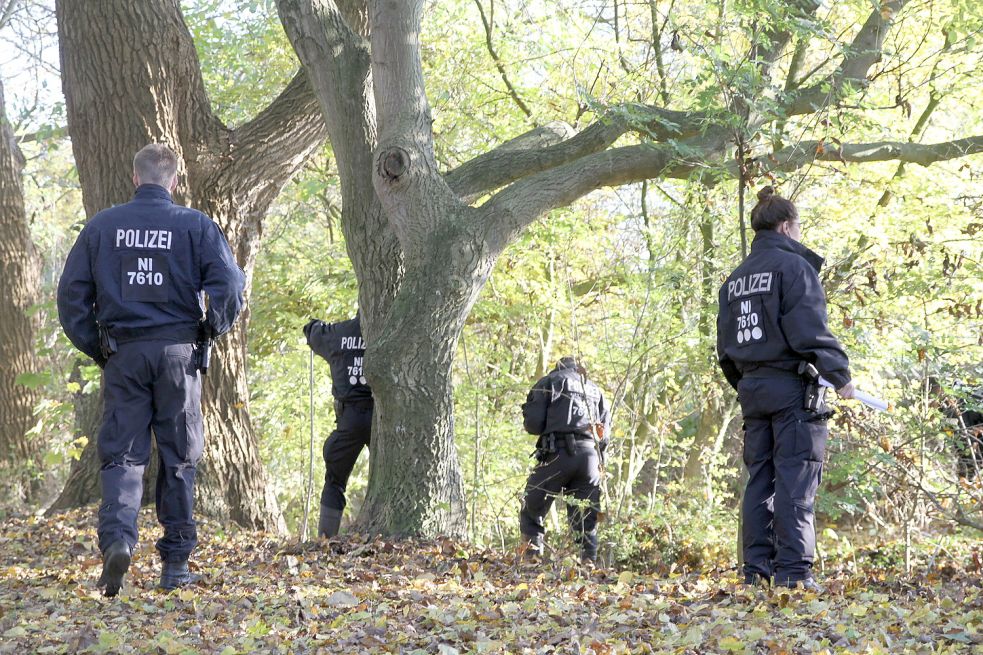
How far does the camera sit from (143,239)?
5.18 metres

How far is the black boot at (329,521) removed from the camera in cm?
776

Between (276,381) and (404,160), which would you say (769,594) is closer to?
(404,160)

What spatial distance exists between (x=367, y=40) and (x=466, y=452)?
7.58m

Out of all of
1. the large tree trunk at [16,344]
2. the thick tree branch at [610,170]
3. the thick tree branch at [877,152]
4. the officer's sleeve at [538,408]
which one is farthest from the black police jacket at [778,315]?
the large tree trunk at [16,344]

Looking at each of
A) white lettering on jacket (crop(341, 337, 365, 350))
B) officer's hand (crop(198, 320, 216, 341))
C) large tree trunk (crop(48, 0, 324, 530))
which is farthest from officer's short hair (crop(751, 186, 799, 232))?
large tree trunk (crop(48, 0, 324, 530))

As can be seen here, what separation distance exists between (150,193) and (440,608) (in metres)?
2.58

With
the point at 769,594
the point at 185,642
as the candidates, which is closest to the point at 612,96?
the point at 769,594

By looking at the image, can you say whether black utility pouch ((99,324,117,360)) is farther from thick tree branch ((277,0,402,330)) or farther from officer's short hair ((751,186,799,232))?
officer's short hair ((751,186,799,232))

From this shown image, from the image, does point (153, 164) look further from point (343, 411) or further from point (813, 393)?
point (813, 393)

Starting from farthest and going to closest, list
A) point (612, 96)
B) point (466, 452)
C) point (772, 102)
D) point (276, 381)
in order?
point (276, 381)
point (466, 452)
point (612, 96)
point (772, 102)

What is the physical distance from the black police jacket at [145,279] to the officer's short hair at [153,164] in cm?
15

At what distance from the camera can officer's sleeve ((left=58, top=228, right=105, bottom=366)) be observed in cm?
513

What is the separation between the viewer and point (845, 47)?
6789mm

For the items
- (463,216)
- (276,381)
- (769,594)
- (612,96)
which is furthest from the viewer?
(276,381)
